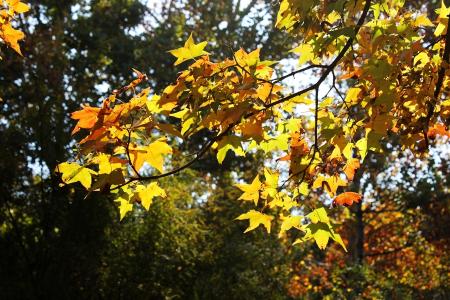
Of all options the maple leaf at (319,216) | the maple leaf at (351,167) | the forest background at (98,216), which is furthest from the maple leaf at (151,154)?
the forest background at (98,216)

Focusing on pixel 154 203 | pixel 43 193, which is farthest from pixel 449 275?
pixel 43 193

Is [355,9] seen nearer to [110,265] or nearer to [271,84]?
[271,84]

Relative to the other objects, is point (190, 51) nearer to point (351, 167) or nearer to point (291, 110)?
→ point (291, 110)

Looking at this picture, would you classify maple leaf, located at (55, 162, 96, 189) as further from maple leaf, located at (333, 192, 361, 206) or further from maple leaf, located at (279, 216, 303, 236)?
maple leaf, located at (333, 192, 361, 206)

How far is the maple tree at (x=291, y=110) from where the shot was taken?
80.0 inches

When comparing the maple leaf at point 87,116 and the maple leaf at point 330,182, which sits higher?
the maple leaf at point 330,182

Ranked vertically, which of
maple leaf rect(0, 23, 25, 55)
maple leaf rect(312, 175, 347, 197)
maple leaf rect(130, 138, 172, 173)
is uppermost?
maple leaf rect(0, 23, 25, 55)

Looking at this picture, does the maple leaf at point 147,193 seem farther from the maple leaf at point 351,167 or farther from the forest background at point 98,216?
the forest background at point 98,216

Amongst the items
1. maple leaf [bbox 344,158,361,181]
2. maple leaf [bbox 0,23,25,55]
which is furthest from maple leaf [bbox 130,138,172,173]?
maple leaf [bbox 0,23,25,55]

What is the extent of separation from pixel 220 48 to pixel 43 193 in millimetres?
6578

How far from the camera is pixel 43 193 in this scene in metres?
7.97

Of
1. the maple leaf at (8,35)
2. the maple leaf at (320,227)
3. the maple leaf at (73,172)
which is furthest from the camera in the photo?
the maple leaf at (8,35)

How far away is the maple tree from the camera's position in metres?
2.03

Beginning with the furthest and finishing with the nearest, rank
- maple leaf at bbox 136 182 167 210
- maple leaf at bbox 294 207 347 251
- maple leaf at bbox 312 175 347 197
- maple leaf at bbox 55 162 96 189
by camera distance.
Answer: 1. maple leaf at bbox 312 175 347 197
2. maple leaf at bbox 136 182 167 210
3. maple leaf at bbox 294 207 347 251
4. maple leaf at bbox 55 162 96 189
